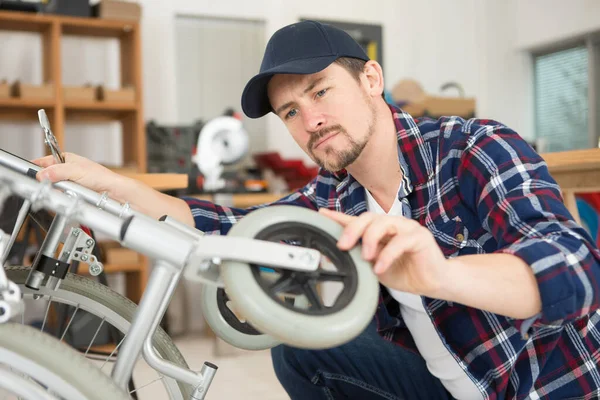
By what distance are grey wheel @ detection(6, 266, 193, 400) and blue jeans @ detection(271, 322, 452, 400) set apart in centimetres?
36

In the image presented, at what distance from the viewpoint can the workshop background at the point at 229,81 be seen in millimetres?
3617

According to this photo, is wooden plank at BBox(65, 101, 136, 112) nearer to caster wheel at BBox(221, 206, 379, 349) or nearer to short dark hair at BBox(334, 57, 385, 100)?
short dark hair at BBox(334, 57, 385, 100)

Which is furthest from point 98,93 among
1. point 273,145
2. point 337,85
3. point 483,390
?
point 483,390

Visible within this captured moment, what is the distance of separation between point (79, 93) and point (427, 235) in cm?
323

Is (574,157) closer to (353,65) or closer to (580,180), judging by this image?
(580,180)

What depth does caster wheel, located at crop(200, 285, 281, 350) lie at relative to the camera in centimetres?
99

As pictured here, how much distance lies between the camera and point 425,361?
1254 mm

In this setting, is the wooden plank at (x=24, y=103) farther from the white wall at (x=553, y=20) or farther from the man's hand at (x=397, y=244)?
the white wall at (x=553, y=20)

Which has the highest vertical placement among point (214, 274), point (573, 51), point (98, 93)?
point (573, 51)

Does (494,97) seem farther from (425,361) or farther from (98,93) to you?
(425,361)

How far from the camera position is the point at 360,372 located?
1.32 meters

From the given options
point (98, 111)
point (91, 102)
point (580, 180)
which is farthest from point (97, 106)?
point (580, 180)

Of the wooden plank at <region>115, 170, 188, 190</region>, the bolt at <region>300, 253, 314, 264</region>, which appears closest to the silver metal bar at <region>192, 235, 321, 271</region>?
the bolt at <region>300, 253, 314, 264</region>

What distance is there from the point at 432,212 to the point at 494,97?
449 centimetres
